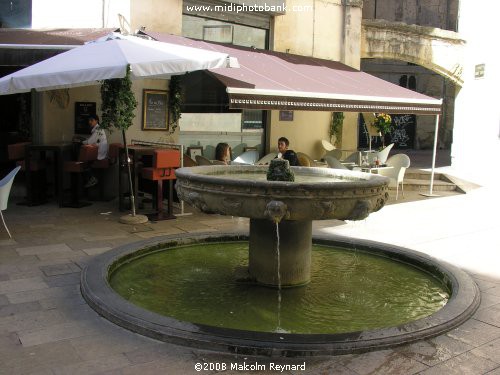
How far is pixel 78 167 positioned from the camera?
8.96m

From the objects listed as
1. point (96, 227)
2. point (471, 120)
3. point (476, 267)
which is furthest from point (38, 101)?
point (471, 120)

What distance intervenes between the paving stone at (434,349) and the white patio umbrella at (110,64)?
4661mm

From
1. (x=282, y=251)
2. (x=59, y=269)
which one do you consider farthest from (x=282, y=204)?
(x=59, y=269)

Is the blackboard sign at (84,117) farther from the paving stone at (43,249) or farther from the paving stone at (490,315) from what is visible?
the paving stone at (490,315)

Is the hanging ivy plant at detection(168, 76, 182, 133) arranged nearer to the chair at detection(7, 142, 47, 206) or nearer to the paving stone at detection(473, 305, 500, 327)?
the chair at detection(7, 142, 47, 206)

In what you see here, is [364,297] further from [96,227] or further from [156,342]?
[96,227]

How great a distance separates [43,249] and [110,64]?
2380 millimetres

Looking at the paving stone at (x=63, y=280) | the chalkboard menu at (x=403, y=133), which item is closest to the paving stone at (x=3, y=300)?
the paving stone at (x=63, y=280)

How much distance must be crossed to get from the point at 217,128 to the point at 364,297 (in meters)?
7.50

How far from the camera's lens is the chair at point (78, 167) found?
898 centimetres

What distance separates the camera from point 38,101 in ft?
31.3

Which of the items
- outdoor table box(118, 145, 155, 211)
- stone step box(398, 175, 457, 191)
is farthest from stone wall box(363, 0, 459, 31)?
outdoor table box(118, 145, 155, 211)

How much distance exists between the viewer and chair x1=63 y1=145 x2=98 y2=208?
8984 millimetres

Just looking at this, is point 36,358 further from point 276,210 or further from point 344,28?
point 344,28
